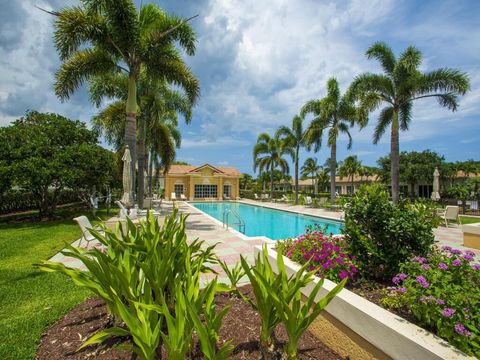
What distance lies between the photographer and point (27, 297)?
153 inches

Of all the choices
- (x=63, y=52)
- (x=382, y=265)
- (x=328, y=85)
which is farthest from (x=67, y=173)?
(x=328, y=85)

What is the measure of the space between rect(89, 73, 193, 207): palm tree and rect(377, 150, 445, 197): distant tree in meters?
32.5

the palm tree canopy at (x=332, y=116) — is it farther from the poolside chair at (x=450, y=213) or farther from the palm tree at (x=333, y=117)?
the poolside chair at (x=450, y=213)

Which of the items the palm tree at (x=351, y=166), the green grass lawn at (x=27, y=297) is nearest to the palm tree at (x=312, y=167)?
the palm tree at (x=351, y=166)

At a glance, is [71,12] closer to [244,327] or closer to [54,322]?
[54,322]

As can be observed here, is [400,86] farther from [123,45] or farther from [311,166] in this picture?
[311,166]

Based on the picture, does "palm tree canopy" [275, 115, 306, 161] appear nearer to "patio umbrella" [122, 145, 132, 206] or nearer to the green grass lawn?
"patio umbrella" [122, 145, 132, 206]

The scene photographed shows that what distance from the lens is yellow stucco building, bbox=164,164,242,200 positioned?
33344 mm

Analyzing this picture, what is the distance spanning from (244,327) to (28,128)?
1410cm

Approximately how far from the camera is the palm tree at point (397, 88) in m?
13.3

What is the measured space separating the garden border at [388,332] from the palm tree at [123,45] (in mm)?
10413

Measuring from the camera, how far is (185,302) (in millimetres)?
1862

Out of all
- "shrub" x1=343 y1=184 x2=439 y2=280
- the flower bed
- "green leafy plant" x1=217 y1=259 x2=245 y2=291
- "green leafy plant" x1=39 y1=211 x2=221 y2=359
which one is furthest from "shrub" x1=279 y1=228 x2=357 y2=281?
"green leafy plant" x1=39 y1=211 x2=221 y2=359

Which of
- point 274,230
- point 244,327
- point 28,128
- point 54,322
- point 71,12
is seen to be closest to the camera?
point 244,327
